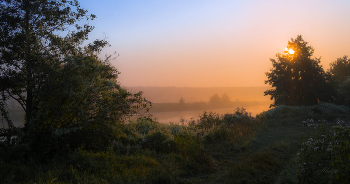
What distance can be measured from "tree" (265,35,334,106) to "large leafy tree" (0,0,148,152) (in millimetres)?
20502

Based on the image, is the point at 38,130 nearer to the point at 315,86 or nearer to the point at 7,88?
the point at 7,88

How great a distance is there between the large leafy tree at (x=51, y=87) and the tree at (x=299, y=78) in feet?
67.3

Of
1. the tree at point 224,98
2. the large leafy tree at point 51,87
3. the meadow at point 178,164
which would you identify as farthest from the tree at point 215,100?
the large leafy tree at point 51,87

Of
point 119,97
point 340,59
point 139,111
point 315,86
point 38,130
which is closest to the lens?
point 38,130

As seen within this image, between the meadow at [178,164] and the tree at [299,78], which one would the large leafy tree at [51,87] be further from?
the tree at [299,78]

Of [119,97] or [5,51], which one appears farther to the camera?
[119,97]

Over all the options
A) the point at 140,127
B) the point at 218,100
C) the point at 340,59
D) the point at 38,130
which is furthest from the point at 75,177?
the point at 218,100

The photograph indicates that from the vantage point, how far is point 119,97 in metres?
7.09

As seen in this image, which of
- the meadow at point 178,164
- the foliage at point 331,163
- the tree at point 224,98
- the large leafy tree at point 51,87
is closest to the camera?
the foliage at point 331,163

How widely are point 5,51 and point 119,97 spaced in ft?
11.4

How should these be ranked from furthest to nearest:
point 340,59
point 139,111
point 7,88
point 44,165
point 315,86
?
point 340,59 → point 315,86 → point 139,111 → point 7,88 → point 44,165

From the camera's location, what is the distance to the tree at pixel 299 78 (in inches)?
843

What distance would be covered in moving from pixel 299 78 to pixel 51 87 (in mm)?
23969

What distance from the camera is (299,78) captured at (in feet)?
75.6
